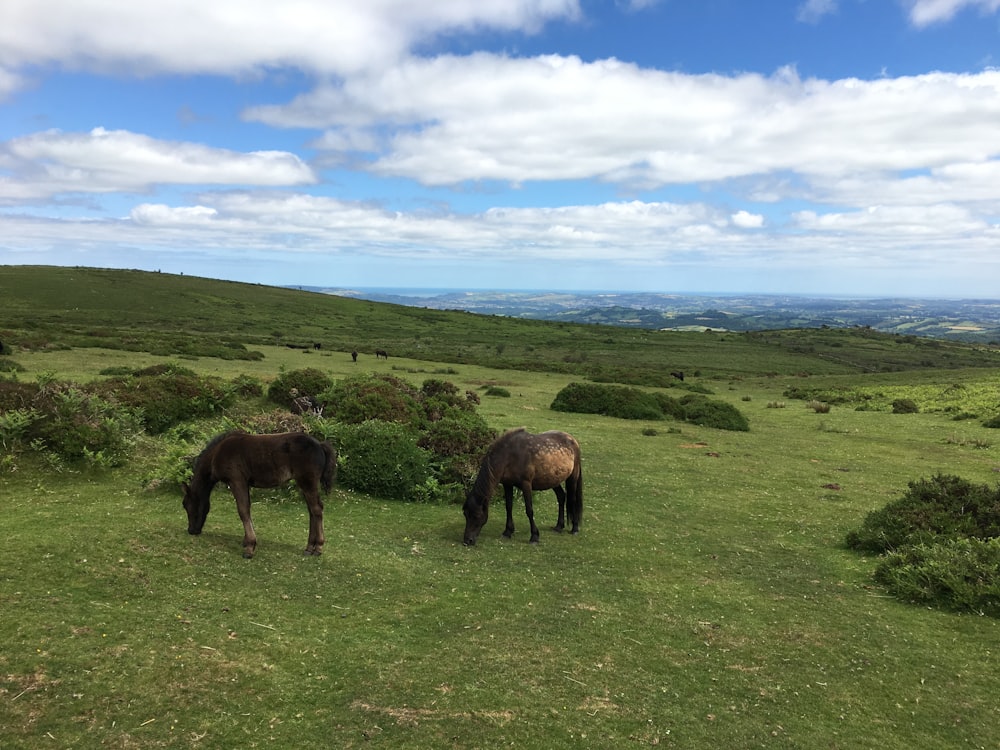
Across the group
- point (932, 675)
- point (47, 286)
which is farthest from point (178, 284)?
point (932, 675)

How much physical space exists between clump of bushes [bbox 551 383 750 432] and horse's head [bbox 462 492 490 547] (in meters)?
22.4

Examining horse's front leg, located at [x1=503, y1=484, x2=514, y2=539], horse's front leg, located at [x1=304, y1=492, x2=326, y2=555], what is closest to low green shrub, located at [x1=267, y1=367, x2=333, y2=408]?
horse's front leg, located at [x1=503, y1=484, x2=514, y2=539]

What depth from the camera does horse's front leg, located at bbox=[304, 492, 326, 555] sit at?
10.6 metres

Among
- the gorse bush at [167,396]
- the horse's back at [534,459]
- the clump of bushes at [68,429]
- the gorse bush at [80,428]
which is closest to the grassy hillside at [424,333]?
the gorse bush at [167,396]

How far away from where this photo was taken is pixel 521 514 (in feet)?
52.3

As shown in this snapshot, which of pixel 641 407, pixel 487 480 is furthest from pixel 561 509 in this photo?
pixel 641 407

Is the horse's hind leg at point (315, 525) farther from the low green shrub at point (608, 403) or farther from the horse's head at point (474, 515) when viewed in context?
the low green shrub at point (608, 403)

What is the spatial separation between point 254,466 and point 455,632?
14.5 feet

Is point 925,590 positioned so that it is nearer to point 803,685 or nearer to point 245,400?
point 803,685

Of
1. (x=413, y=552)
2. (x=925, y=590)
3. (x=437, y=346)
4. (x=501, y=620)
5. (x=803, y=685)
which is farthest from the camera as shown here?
(x=437, y=346)

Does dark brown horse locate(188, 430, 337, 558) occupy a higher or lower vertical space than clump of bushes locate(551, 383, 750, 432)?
higher

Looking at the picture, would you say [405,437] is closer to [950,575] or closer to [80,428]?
[80,428]

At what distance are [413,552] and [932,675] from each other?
8.84m

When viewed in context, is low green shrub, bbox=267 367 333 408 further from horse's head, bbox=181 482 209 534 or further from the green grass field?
horse's head, bbox=181 482 209 534
